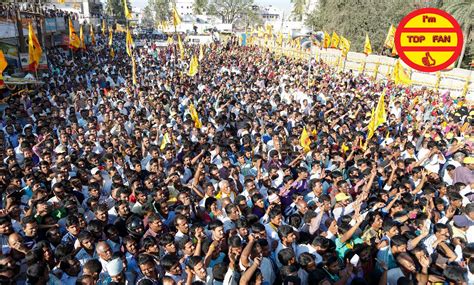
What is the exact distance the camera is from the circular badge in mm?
4750

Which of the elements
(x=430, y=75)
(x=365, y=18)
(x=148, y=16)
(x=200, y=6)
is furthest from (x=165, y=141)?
(x=148, y=16)

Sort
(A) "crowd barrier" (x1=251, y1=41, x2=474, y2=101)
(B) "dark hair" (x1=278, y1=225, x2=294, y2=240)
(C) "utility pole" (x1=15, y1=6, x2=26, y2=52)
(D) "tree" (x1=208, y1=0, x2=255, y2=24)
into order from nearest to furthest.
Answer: (B) "dark hair" (x1=278, y1=225, x2=294, y2=240), (C) "utility pole" (x1=15, y1=6, x2=26, y2=52), (A) "crowd barrier" (x1=251, y1=41, x2=474, y2=101), (D) "tree" (x1=208, y1=0, x2=255, y2=24)

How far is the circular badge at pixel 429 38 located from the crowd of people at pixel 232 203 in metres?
1.57

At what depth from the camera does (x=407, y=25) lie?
15.9 feet

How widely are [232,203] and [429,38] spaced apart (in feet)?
Result: 11.4

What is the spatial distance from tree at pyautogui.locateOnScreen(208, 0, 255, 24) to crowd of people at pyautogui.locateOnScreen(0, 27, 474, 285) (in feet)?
241

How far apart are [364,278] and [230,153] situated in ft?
11.5

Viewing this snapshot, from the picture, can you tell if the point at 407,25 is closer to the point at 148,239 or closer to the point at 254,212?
the point at 254,212

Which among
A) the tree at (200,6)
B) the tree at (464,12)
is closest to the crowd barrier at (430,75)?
the tree at (464,12)

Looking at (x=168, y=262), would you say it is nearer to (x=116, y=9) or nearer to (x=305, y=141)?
(x=305, y=141)

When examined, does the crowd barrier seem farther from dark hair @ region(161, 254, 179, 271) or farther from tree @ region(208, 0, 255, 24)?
tree @ region(208, 0, 255, 24)

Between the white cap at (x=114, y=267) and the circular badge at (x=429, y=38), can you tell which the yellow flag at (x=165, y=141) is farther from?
the circular badge at (x=429, y=38)

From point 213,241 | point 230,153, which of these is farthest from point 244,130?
point 213,241

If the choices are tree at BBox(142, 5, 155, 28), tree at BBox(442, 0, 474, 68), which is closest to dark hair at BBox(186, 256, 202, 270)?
tree at BBox(442, 0, 474, 68)
